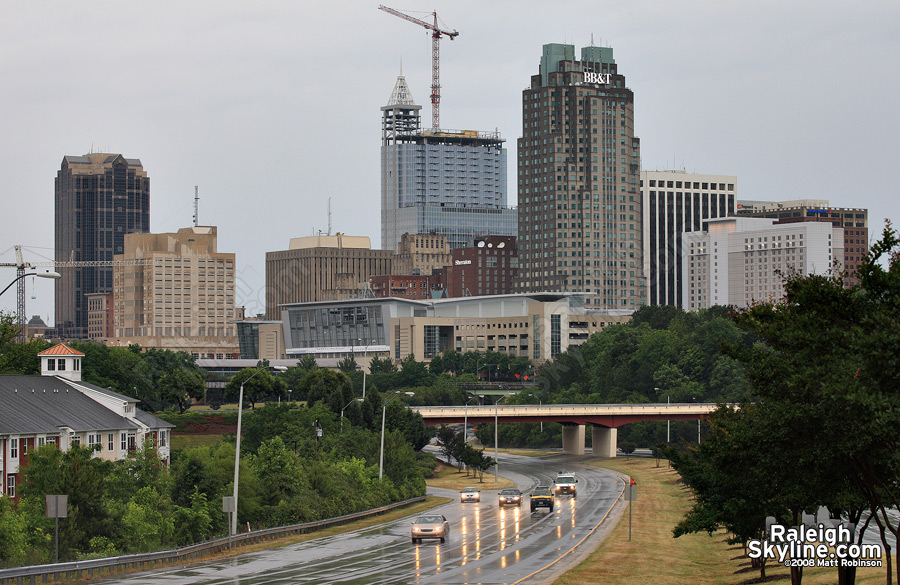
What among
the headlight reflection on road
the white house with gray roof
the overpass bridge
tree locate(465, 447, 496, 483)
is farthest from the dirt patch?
the headlight reflection on road

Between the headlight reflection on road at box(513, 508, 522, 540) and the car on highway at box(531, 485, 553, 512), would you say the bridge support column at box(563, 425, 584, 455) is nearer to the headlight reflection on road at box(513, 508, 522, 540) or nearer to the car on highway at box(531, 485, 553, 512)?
the headlight reflection on road at box(513, 508, 522, 540)

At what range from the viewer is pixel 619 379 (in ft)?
642

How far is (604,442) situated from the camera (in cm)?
16212

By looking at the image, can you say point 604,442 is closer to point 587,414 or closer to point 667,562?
point 587,414

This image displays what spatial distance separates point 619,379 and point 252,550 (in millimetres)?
139155

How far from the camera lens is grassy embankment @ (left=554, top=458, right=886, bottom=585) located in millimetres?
47312

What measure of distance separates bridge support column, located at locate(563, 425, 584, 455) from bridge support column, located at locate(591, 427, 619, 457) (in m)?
4.19

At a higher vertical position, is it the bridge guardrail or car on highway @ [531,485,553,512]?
the bridge guardrail

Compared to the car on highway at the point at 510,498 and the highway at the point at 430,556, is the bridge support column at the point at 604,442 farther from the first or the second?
the highway at the point at 430,556

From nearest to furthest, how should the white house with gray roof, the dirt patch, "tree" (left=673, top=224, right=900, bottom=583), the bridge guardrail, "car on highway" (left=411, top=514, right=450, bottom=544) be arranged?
"tree" (left=673, top=224, right=900, bottom=583)
the bridge guardrail
"car on highway" (left=411, top=514, right=450, bottom=544)
the white house with gray roof
the dirt patch

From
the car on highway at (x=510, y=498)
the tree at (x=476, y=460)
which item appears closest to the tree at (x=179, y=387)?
the tree at (x=476, y=460)

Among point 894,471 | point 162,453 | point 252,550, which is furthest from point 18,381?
point 894,471

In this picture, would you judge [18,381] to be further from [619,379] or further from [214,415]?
[619,379]

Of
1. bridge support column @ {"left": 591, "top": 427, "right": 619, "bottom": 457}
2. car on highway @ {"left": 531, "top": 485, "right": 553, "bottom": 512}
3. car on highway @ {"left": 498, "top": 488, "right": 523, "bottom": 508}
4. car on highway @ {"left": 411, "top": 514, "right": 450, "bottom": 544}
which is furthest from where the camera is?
bridge support column @ {"left": 591, "top": 427, "right": 619, "bottom": 457}
